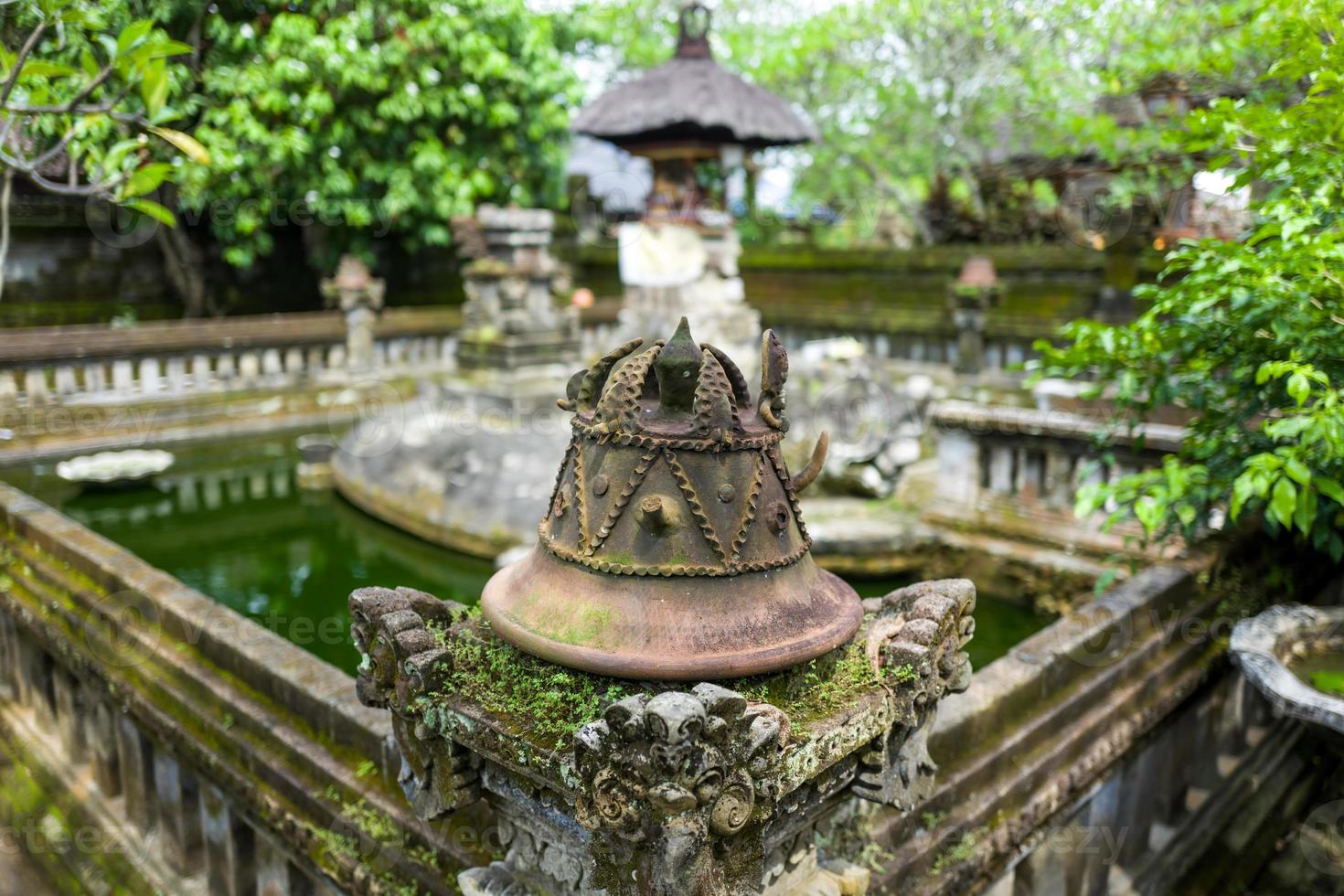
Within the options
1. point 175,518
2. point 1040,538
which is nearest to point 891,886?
point 1040,538

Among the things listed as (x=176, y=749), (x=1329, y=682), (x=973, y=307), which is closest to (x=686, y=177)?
(x=973, y=307)

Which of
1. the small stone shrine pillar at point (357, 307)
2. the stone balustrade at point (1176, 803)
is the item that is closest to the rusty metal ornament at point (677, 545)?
the stone balustrade at point (1176, 803)

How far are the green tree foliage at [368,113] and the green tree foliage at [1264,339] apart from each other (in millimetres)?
11287

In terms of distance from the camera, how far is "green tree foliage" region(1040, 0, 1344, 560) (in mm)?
3387

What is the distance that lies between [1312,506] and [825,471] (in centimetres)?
465

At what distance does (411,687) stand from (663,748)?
0.76m

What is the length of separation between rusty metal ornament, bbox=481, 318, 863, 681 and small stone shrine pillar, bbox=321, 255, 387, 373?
10633 mm

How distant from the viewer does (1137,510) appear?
13.1 feet

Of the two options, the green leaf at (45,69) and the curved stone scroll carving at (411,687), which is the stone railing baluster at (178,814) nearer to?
the curved stone scroll carving at (411,687)

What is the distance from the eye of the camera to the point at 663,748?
166cm

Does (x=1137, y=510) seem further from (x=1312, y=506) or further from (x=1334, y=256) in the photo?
(x=1334, y=256)

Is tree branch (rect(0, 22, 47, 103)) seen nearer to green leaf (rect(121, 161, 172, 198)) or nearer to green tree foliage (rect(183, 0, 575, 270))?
green leaf (rect(121, 161, 172, 198))

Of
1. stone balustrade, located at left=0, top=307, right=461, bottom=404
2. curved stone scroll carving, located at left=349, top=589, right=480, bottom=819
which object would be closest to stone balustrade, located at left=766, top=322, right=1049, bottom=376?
stone balustrade, located at left=0, top=307, right=461, bottom=404

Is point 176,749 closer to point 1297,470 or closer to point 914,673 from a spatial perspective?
point 914,673
